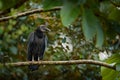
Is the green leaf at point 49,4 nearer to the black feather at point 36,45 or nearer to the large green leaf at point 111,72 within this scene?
the large green leaf at point 111,72

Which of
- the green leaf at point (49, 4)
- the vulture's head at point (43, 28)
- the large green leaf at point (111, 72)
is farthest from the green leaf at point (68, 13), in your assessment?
the vulture's head at point (43, 28)

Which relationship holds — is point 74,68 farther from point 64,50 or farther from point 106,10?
point 106,10

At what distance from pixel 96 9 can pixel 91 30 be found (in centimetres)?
5

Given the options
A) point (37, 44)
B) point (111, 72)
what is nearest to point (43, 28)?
point (37, 44)

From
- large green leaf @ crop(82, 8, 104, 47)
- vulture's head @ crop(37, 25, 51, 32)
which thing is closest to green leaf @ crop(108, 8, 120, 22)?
large green leaf @ crop(82, 8, 104, 47)

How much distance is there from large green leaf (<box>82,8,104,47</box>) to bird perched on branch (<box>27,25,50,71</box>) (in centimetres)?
391

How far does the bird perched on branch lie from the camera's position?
4.63 meters

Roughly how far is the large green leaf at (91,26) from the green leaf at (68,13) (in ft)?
0.06

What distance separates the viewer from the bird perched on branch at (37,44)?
15.2 feet

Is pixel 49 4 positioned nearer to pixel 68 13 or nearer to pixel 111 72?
pixel 68 13

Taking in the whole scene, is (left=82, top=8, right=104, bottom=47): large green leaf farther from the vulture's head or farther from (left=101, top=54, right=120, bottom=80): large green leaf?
the vulture's head

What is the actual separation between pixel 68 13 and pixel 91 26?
5cm

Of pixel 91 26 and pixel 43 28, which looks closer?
pixel 91 26

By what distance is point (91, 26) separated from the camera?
0.66 m
